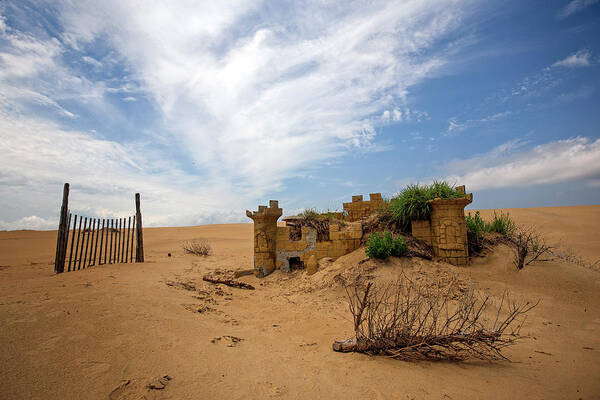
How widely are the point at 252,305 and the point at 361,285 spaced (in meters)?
2.65

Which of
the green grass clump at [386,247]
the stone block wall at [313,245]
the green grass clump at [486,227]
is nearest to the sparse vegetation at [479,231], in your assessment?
the green grass clump at [486,227]

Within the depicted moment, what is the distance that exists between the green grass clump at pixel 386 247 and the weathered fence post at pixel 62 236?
8.71 metres

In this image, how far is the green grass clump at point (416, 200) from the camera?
8094 mm

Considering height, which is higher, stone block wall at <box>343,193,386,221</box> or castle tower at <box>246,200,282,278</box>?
stone block wall at <box>343,193,386,221</box>

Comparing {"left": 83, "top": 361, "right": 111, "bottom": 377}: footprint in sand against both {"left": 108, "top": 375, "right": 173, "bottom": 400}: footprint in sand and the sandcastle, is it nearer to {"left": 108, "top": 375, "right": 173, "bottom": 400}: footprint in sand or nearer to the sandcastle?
{"left": 108, "top": 375, "right": 173, "bottom": 400}: footprint in sand

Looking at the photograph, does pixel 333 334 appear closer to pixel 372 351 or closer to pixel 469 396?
pixel 372 351

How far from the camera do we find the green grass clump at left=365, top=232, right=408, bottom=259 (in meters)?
7.66

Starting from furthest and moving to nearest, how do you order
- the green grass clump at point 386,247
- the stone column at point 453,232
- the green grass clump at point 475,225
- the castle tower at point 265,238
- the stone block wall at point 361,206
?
the stone block wall at point 361,206 → the castle tower at point 265,238 → the green grass clump at point 475,225 → the green grass clump at point 386,247 → the stone column at point 453,232

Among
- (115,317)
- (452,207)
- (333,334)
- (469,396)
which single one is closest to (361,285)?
(333,334)

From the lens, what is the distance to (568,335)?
4.78m

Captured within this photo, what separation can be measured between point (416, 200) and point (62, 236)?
10.4 metres

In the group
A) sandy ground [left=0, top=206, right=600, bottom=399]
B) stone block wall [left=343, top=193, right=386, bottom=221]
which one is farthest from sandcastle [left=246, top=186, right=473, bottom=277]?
stone block wall [left=343, top=193, right=386, bottom=221]

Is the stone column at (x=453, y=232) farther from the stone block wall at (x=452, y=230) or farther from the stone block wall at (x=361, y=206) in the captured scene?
the stone block wall at (x=361, y=206)

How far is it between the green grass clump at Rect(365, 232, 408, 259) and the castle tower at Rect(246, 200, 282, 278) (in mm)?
3613
